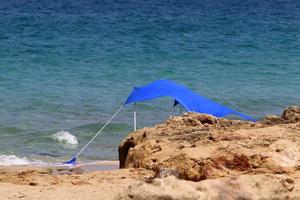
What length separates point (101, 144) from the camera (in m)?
13.0

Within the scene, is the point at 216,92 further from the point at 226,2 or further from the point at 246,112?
the point at 226,2

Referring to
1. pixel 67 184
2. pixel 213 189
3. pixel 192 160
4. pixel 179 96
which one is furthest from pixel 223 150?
pixel 179 96

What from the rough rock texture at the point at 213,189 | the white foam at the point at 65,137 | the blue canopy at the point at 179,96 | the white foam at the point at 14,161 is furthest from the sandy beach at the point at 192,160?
the white foam at the point at 65,137

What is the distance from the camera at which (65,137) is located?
13219mm

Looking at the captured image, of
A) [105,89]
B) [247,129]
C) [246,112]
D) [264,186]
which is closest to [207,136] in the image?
[247,129]

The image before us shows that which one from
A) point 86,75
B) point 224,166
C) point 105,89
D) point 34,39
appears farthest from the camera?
point 34,39

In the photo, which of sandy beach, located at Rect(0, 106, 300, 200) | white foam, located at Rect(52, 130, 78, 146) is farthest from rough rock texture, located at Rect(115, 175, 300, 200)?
white foam, located at Rect(52, 130, 78, 146)

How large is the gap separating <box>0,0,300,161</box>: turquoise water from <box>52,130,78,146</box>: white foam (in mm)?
103

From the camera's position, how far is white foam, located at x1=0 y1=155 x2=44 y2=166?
1148cm

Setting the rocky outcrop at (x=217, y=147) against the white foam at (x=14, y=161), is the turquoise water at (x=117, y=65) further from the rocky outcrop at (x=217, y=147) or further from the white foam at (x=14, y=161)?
the rocky outcrop at (x=217, y=147)

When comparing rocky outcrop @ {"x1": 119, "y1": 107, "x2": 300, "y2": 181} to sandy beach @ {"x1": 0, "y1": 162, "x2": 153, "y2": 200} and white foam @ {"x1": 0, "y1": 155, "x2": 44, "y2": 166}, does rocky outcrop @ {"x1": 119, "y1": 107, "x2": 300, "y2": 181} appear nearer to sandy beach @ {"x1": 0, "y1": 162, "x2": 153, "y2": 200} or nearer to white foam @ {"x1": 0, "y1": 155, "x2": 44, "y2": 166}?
sandy beach @ {"x1": 0, "y1": 162, "x2": 153, "y2": 200}

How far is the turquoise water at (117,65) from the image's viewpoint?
14.2 metres

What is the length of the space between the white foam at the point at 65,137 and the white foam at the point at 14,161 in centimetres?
128

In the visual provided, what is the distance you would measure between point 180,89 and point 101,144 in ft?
5.36
